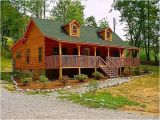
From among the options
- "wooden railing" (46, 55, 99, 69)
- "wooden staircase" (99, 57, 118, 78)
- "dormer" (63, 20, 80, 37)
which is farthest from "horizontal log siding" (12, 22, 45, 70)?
"wooden staircase" (99, 57, 118, 78)

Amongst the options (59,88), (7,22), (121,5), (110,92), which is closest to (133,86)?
(110,92)

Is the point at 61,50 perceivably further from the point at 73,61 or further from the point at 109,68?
the point at 109,68

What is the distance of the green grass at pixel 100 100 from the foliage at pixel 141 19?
130 feet

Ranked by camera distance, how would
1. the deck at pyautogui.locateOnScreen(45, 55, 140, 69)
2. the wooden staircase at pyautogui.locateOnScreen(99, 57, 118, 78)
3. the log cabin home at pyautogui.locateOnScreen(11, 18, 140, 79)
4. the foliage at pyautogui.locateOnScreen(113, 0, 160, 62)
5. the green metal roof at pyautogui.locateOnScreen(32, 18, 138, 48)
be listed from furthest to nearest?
1. the foliage at pyautogui.locateOnScreen(113, 0, 160, 62)
2. the wooden staircase at pyautogui.locateOnScreen(99, 57, 118, 78)
3. the green metal roof at pyautogui.locateOnScreen(32, 18, 138, 48)
4. the log cabin home at pyautogui.locateOnScreen(11, 18, 140, 79)
5. the deck at pyautogui.locateOnScreen(45, 55, 140, 69)

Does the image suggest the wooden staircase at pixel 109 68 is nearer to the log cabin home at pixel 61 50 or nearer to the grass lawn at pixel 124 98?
the log cabin home at pixel 61 50

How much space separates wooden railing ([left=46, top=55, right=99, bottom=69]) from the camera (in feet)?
106

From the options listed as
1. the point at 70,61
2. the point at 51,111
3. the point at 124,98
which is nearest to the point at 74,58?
the point at 70,61

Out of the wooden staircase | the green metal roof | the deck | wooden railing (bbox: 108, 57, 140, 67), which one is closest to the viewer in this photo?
the deck

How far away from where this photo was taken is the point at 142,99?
72.4 feet

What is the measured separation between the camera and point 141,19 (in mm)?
60438

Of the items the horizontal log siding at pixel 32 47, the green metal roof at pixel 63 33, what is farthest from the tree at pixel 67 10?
the horizontal log siding at pixel 32 47

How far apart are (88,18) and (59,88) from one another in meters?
58.0

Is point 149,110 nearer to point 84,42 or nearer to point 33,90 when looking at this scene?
Result: point 33,90

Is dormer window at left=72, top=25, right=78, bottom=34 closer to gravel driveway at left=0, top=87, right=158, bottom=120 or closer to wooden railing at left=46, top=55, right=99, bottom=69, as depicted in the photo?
wooden railing at left=46, top=55, right=99, bottom=69
